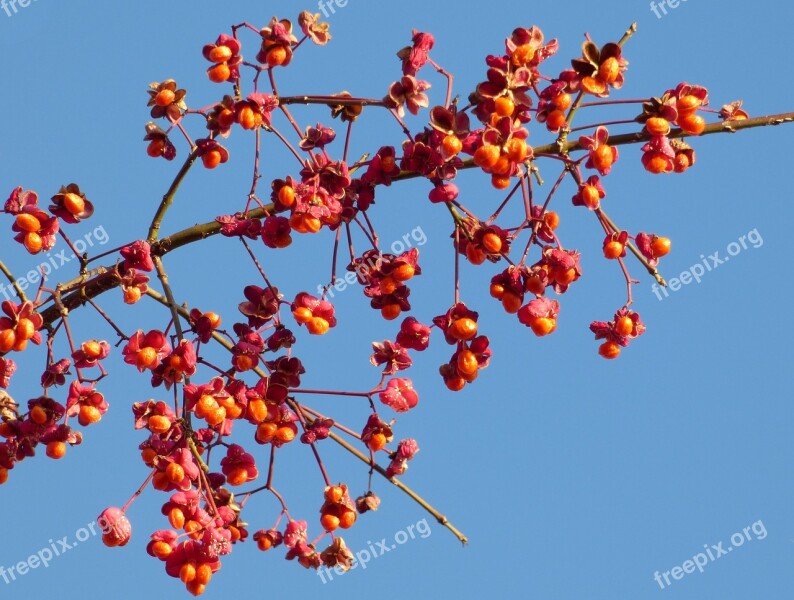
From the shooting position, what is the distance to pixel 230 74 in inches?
89.7

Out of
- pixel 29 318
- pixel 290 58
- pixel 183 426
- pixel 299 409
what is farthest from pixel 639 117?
pixel 29 318

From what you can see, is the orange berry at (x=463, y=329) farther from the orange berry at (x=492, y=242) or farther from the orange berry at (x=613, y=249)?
the orange berry at (x=613, y=249)

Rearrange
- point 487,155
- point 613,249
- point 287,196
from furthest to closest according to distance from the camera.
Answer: point 613,249
point 287,196
point 487,155

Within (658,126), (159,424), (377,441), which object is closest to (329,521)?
(377,441)

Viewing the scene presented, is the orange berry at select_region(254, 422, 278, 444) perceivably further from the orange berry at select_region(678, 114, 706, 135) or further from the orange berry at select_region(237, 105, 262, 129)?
the orange berry at select_region(678, 114, 706, 135)

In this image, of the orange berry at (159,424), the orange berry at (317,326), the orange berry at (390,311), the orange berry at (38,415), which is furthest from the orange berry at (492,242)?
the orange berry at (38,415)

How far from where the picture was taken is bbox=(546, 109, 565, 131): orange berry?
2.11 m

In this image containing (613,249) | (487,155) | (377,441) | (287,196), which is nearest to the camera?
(487,155)

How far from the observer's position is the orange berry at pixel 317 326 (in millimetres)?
2273

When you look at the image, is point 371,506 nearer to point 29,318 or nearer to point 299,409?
point 299,409

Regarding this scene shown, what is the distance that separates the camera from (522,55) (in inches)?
83.4

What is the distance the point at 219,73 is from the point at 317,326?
21.1 inches

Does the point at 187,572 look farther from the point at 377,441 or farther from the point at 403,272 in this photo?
the point at 403,272

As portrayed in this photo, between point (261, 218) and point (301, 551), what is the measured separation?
2.56 ft
